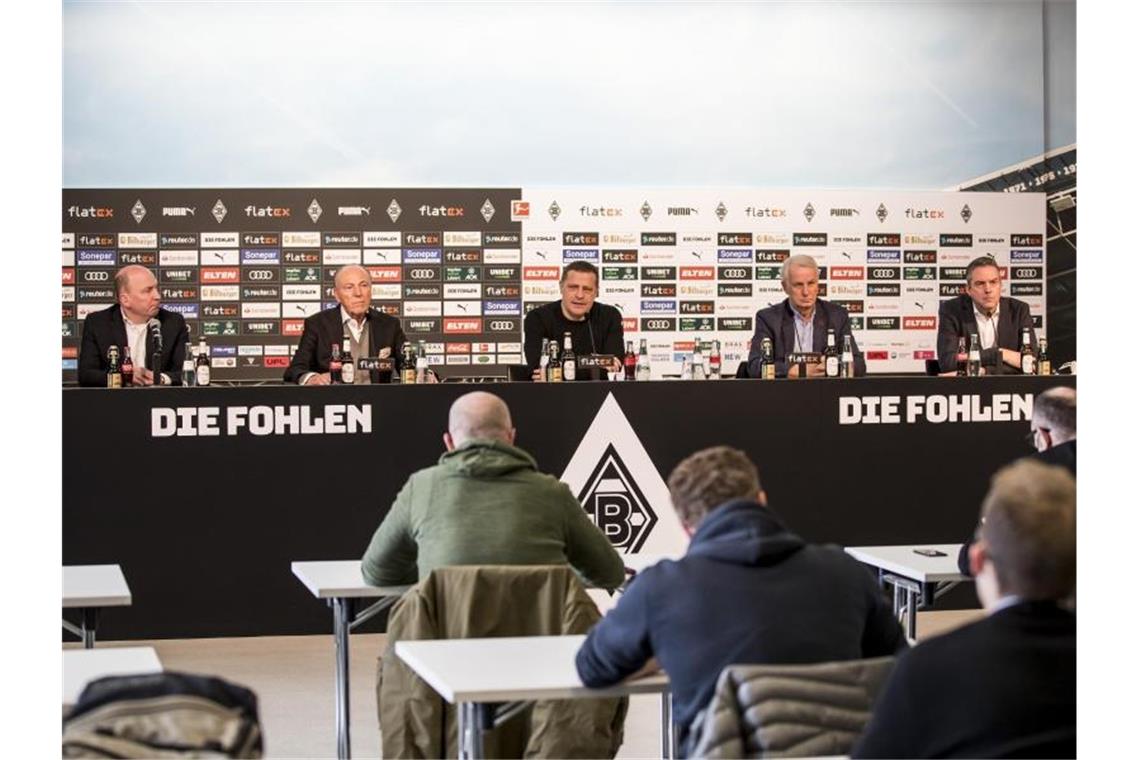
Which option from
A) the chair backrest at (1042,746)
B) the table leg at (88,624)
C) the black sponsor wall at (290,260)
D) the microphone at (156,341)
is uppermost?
the black sponsor wall at (290,260)

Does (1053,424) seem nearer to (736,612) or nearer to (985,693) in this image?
(736,612)

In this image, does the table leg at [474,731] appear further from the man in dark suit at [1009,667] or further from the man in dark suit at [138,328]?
the man in dark suit at [138,328]

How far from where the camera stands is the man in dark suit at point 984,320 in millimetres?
7258

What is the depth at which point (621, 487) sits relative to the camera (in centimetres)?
630

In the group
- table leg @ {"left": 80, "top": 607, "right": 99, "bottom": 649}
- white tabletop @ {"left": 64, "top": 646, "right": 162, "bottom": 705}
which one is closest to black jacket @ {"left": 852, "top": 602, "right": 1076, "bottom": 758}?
white tabletop @ {"left": 64, "top": 646, "right": 162, "bottom": 705}

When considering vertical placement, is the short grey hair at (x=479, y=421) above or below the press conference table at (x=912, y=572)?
above

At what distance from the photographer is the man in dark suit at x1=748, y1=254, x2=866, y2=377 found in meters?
7.18

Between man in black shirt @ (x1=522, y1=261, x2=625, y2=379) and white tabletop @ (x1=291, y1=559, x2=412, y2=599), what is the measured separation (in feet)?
9.90

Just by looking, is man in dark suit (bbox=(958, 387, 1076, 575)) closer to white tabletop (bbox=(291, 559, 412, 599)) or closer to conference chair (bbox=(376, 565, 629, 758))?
conference chair (bbox=(376, 565, 629, 758))

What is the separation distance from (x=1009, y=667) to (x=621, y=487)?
4.24 m

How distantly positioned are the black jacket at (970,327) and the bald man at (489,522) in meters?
3.67

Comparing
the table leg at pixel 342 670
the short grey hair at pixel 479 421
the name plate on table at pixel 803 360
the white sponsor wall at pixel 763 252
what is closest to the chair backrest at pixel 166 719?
the short grey hair at pixel 479 421
